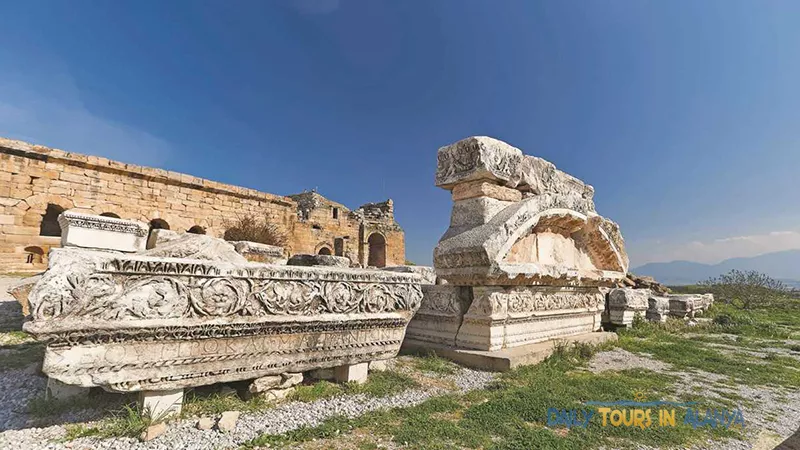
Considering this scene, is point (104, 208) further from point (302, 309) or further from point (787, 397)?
point (787, 397)

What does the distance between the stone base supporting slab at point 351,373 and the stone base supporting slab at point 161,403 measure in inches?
44.1

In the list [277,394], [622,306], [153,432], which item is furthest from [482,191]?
[622,306]

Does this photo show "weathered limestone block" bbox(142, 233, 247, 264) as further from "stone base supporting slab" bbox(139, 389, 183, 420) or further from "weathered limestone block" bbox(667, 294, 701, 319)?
"weathered limestone block" bbox(667, 294, 701, 319)

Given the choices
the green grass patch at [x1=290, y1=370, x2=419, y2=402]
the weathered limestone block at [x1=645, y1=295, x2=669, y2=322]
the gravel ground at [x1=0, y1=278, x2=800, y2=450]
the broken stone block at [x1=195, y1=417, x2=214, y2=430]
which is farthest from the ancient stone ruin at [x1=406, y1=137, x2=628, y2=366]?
the weathered limestone block at [x1=645, y1=295, x2=669, y2=322]

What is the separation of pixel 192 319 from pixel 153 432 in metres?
0.57

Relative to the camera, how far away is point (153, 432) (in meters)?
1.95

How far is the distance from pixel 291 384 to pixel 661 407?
2.70 m

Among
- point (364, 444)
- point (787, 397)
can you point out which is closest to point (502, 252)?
point (364, 444)

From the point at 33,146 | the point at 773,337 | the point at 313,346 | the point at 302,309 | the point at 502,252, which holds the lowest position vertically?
the point at 773,337

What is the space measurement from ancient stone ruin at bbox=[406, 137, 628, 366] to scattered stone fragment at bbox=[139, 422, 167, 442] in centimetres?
274

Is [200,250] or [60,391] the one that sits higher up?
[200,250]

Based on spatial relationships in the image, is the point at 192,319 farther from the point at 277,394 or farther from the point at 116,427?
the point at 277,394

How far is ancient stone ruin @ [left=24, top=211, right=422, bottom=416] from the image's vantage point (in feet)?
6.11

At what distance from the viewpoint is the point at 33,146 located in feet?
40.4
